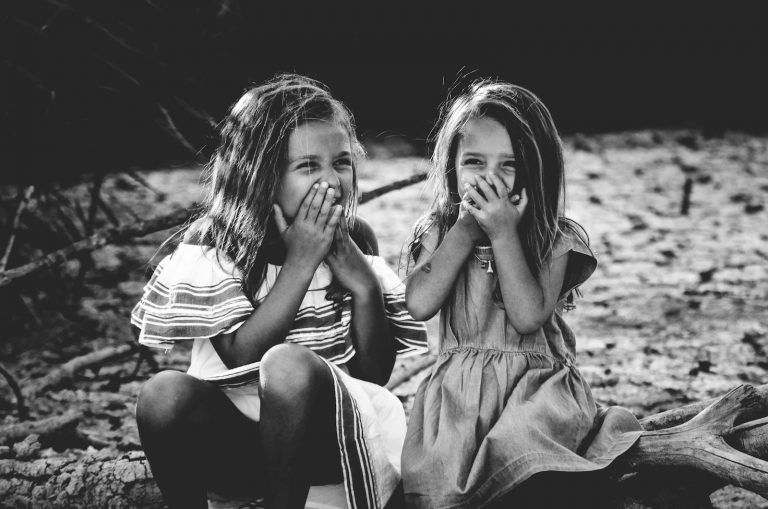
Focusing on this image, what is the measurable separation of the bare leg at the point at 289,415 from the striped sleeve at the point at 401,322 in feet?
1.63

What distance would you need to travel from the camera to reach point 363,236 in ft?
7.52

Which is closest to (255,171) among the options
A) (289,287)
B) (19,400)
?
(289,287)

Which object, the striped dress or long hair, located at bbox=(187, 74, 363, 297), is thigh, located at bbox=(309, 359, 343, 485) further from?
long hair, located at bbox=(187, 74, 363, 297)

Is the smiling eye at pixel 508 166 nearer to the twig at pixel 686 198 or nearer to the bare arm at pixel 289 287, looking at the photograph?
the bare arm at pixel 289 287

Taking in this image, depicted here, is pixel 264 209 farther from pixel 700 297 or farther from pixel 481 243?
pixel 700 297

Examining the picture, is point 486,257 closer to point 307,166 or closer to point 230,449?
point 307,166

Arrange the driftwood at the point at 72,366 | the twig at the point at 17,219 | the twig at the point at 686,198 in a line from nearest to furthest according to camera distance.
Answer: the driftwood at the point at 72,366 < the twig at the point at 17,219 < the twig at the point at 686,198

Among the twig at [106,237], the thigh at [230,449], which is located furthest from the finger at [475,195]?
the twig at [106,237]

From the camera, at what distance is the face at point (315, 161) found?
197 centimetres

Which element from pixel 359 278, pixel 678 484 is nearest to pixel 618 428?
pixel 678 484

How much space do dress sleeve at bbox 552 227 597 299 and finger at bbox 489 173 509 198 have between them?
20 centimetres

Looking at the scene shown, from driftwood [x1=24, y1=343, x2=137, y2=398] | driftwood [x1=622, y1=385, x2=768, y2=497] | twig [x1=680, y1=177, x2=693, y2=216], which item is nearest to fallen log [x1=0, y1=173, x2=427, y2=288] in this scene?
driftwood [x1=24, y1=343, x2=137, y2=398]

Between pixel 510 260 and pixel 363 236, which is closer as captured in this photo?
pixel 510 260

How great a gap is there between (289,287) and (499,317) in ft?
1.74
